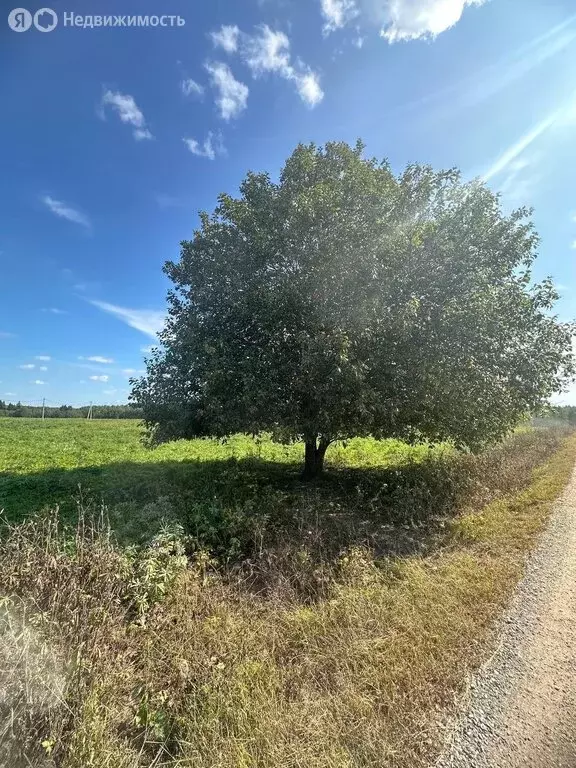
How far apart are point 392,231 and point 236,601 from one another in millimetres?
9435

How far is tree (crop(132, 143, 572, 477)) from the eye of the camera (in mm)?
9531

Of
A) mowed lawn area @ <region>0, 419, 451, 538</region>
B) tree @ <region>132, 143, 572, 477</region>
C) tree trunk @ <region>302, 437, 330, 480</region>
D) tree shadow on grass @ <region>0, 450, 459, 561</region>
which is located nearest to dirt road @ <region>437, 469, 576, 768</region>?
tree shadow on grass @ <region>0, 450, 459, 561</region>

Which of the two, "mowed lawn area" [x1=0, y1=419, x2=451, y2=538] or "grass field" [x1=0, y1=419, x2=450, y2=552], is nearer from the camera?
"grass field" [x1=0, y1=419, x2=450, y2=552]

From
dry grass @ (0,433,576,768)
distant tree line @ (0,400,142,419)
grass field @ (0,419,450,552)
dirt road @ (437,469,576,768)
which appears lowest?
dirt road @ (437,469,576,768)

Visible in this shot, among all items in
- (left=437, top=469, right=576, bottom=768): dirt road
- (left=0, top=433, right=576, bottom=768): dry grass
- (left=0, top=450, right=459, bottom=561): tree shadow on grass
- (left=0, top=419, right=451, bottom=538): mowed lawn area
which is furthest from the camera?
(left=0, top=419, right=451, bottom=538): mowed lawn area

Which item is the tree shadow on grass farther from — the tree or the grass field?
the tree

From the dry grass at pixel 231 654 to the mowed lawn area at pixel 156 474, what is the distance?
10.3ft

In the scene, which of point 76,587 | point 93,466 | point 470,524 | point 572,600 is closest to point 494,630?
point 572,600

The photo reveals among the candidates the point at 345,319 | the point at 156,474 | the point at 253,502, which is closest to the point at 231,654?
the point at 253,502

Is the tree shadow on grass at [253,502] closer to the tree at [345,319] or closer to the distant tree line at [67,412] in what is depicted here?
the tree at [345,319]

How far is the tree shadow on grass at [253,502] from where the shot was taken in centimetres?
780

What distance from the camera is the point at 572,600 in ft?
19.3

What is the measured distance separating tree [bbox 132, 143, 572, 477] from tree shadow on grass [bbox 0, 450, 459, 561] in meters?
1.77

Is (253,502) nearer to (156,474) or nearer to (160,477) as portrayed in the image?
(160,477)
